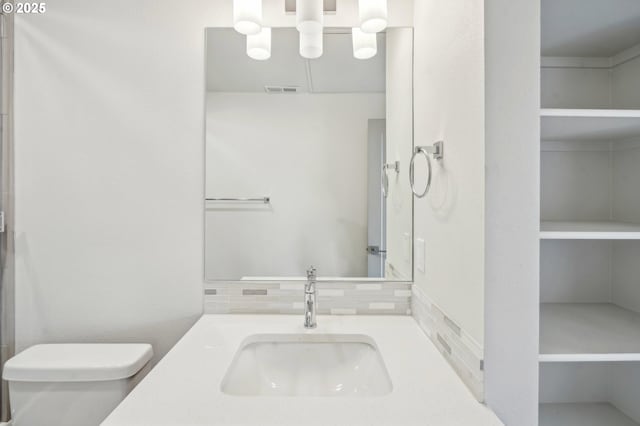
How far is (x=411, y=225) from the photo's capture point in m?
1.48

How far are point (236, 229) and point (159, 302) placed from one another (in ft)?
1.41

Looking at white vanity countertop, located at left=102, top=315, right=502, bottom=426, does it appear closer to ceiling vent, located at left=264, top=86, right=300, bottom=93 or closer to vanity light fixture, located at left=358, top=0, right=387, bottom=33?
ceiling vent, located at left=264, top=86, right=300, bottom=93

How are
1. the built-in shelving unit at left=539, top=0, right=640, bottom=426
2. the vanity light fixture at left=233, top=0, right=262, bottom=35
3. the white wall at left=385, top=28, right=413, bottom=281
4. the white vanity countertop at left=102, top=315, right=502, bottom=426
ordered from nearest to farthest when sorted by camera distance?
1. the white vanity countertop at left=102, top=315, right=502, bottom=426
2. the built-in shelving unit at left=539, top=0, right=640, bottom=426
3. the vanity light fixture at left=233, top=0, right=262, bottom=35
4. the white wall at left=385, top=28, right=413, bottom=281

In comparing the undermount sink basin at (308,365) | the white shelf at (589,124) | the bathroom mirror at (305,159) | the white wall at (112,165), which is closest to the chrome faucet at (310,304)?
the undermount sink basin at (308,365)

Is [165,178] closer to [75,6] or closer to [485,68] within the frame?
[75,6]

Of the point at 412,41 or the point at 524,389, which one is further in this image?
the point at 412,41

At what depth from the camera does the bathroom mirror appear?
4.96 feet

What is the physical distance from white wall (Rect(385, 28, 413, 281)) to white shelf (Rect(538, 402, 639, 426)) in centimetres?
61

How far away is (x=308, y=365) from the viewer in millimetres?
1242

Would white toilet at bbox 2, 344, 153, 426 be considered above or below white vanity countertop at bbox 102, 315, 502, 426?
below

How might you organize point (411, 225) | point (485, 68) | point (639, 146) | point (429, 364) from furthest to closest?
point (411, 225)
point (639, 146)
point (429, 364)
point (485, 68)

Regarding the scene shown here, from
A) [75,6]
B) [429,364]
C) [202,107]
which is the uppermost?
[75,6]

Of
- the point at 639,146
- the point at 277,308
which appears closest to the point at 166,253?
the point at 277,308

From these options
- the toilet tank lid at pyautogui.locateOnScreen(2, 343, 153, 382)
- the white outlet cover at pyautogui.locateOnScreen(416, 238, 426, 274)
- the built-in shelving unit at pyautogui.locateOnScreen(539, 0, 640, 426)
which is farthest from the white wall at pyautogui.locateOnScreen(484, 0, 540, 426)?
the toilet tank lid at pyautogui.locateOnScreen(2, 343, 153, 382)
